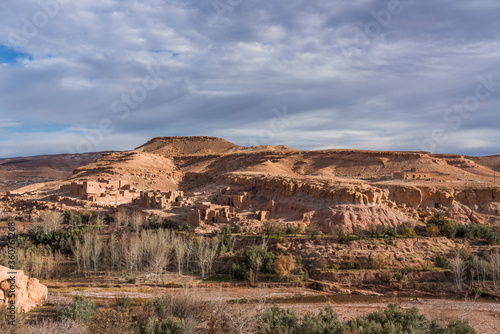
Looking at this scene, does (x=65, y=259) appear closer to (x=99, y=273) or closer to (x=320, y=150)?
(x=99, y=273)

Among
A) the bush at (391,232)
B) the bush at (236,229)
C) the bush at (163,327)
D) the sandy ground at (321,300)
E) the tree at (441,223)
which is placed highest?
the tree at (441,223)

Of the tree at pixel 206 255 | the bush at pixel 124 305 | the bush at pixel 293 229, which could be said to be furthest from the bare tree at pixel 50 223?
the bush at pixel 293 229

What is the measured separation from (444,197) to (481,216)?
3.77 metres

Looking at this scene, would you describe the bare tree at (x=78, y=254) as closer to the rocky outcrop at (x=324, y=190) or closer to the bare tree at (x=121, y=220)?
the bare tree at (x=121, y=220)

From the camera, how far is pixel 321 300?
72.3 ft

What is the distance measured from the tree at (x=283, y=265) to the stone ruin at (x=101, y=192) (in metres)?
24.5

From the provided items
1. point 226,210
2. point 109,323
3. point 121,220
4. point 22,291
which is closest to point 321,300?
point 109,323

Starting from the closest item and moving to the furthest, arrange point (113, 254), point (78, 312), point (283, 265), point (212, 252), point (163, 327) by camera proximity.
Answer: point (163, 327), point (78, 312), point (283, 265), point (212, 252), point (113, 254)

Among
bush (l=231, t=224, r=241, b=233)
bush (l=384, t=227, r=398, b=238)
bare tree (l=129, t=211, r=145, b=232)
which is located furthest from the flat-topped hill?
bush (l=384, t=227, r=398, b=238)

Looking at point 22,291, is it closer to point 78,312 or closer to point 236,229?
point 78,312

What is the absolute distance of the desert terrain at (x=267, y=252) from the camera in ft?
63.3

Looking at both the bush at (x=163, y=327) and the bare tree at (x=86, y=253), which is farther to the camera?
the bare tree at (x=86, y=253)

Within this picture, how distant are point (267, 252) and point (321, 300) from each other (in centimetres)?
555

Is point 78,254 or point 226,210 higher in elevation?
point 226,210
